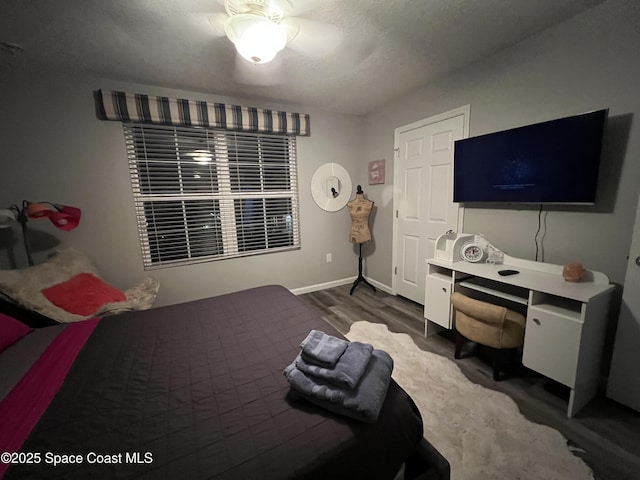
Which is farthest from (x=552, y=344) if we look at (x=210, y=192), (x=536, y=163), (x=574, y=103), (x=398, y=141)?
(x=210, y=192)

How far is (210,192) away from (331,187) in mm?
1564

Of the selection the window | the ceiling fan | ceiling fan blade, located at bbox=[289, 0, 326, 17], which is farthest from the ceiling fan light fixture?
the window

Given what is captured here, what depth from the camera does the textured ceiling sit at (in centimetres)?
150

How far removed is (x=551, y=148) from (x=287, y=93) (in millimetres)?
2386

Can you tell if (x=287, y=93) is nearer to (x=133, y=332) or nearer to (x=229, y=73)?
(x=229, y=73)

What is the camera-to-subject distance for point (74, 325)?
1519 mm

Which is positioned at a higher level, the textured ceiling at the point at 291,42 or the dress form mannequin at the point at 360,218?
the textured ceiling at the point at 291,42

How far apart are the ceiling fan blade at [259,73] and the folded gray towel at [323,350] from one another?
6.97 feet

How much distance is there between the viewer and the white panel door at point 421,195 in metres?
2.51

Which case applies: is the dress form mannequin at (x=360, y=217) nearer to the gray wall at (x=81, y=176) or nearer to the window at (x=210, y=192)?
the window at (x=210, y=192)

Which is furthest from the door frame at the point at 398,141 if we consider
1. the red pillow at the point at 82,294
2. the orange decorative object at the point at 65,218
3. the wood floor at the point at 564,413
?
the orange decorative object at the point at 65,218

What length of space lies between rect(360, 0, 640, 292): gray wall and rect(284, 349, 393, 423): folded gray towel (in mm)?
1746

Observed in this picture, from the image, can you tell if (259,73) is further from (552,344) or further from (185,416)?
(552,344)

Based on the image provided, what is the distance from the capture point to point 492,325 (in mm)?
1734
